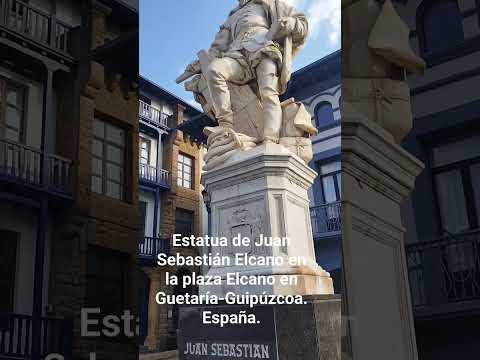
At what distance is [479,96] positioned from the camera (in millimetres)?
608

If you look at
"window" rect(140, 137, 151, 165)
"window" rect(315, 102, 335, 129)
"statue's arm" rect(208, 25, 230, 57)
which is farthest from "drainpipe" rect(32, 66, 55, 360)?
"window" rect(315, 102, 335, 129)

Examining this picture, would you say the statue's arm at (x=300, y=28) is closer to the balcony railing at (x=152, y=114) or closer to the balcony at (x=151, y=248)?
the balcony railing at (x=152, y=114)

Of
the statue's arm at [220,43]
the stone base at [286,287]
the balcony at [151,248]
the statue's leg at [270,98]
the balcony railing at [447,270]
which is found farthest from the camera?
the statue's leg at [270,98]

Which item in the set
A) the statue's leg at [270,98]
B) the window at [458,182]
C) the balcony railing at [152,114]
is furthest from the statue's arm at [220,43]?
the window at [458,182]

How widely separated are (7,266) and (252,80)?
2.48 feet

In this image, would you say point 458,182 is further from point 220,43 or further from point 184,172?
point 220,43

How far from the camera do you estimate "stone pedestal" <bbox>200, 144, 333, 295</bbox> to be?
965mm

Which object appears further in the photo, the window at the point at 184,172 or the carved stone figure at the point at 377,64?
the window at the point at 184,172

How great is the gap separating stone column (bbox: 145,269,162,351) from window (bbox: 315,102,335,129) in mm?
423

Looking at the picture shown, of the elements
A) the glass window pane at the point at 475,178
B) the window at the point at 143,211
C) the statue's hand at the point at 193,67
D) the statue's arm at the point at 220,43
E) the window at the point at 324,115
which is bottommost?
the glass window pane at the point at 475,178

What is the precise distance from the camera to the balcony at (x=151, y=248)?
2.55 feet

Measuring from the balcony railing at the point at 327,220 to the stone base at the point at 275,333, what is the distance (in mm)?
120

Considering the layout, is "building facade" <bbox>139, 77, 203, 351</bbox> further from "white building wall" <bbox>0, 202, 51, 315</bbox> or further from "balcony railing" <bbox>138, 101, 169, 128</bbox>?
"white building wall" <bbox>0, 202, 51, 315</bbox>

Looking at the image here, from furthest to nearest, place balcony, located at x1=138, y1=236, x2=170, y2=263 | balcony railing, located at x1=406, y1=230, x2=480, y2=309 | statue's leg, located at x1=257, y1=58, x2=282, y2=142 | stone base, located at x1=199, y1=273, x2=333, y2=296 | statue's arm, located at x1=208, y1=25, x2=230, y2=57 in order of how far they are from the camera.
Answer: statue's leg, located at x1=257, y1=58, x2=282, y2=142 < statue's arm, located at x1=208, y1=25, x2=230, y2=57 < stone base, located at x1=199, y1=273, x2=333, y2=296 < balcony, located at x1=138, y1=236, x2=170, y2=263 < balcony railing, located at x1=406, y1=230, x2=480, y2=309
